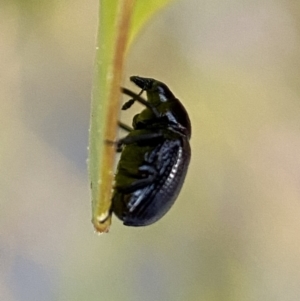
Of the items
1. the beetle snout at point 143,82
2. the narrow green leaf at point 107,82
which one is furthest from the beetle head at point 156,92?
the narrow green leaf at point 107,82

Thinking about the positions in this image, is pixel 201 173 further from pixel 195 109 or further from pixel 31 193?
pixel 31 193

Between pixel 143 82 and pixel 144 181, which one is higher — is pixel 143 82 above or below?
above

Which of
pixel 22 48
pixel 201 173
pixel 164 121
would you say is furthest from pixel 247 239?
pixel 22 48

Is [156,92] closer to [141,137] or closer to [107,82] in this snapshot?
[141,137]

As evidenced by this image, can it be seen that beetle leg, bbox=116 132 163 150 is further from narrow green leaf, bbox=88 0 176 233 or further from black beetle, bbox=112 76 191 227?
narrow green leaf, bbox=88 0 176 233

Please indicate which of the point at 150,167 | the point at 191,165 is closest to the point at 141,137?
the point at 150,167

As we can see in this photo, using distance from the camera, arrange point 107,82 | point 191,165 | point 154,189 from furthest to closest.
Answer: point 191,165, point 154,189, point 107,82
